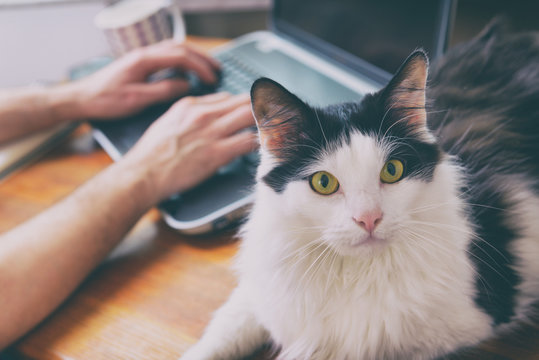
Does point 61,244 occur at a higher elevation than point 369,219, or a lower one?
lower

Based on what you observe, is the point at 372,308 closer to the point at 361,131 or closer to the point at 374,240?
the point at 374,240

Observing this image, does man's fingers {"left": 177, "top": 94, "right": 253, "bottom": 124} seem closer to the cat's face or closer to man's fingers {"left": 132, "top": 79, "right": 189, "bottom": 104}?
man's fingers {"left": 132, "top": 79, "right": 189, "bottom": 104}

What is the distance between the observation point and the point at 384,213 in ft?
1.54

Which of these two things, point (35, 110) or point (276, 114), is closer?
point (276, 114)

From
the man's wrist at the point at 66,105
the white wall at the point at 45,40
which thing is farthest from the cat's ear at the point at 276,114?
the white wall at the point at 45,40

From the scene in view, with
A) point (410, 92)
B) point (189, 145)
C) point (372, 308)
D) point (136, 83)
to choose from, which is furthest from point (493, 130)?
point (136, 83)

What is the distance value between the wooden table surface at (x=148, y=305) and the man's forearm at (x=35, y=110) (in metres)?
0.34

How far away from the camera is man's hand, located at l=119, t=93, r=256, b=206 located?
838mm

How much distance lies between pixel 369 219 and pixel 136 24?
1.08 metres

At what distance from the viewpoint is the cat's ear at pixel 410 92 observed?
46cm

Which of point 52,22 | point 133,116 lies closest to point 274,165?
point 133,116

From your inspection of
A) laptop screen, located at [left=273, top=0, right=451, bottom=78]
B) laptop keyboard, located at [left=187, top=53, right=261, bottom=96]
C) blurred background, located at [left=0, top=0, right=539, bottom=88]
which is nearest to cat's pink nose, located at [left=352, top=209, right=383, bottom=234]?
laptop screen, located at [left=273, top=0, right=451, bottom=78]

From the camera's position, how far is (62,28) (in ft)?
6.82

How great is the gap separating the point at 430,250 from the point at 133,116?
0.88m
